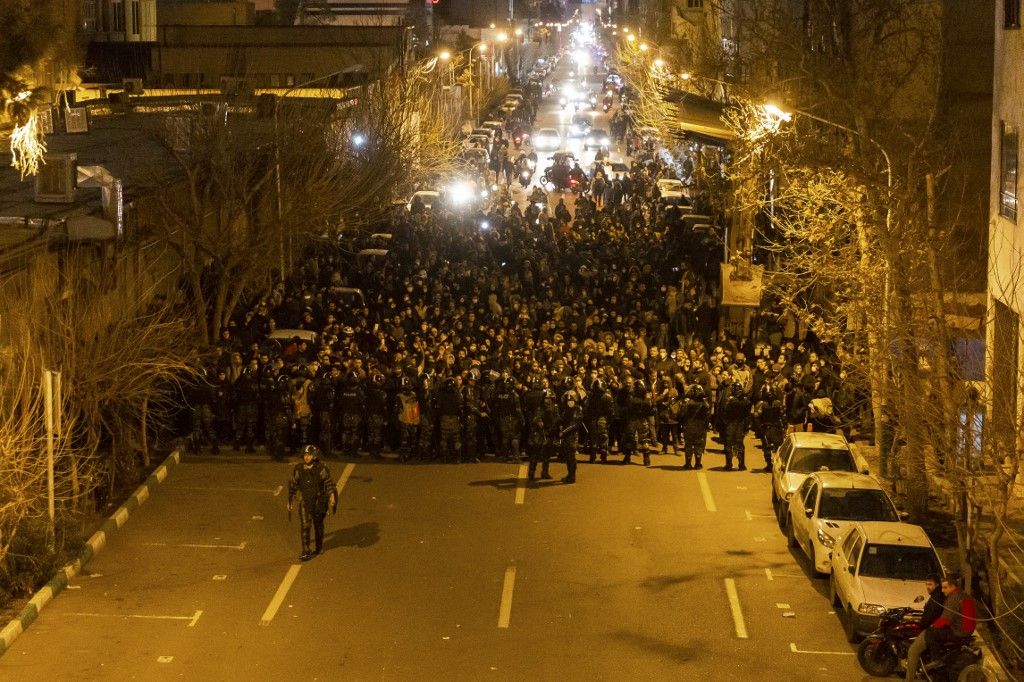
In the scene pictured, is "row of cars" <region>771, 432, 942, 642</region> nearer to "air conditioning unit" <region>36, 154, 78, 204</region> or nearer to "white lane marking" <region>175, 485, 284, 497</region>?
"white lane marking" <region>175, 485, 284, 497</region>

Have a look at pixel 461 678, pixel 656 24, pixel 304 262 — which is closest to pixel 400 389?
pixel 461 678

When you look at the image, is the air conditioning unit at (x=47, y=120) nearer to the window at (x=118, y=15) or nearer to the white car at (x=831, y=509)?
the white car at (x=831, y=509)

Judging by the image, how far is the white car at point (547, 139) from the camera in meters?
72.8

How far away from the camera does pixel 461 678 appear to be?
14906 millimetres

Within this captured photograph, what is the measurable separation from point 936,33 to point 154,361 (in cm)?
1828

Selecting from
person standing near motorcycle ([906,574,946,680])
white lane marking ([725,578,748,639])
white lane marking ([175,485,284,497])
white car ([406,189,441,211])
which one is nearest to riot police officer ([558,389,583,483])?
white lane marking ([175,485,284,497])

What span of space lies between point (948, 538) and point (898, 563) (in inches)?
169

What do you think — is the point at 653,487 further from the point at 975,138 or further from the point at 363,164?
the point at 363,164

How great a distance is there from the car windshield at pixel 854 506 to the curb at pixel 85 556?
Result: 8775 millimetres

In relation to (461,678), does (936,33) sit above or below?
above

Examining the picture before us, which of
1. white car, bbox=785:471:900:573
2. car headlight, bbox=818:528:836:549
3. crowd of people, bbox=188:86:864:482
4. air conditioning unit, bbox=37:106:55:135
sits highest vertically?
air conditioning unit, bbox=37:106:55:135

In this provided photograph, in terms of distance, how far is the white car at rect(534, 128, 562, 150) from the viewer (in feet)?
239

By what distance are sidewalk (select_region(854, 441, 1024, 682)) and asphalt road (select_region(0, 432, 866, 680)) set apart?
1.49 meters

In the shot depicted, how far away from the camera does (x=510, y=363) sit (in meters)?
25.4
